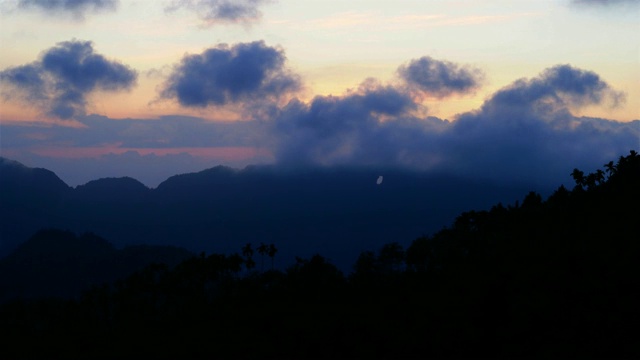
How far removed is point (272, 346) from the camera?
122062mm

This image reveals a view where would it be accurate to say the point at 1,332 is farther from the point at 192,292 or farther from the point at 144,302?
the point at 192,292

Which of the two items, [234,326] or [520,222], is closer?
[234,326]

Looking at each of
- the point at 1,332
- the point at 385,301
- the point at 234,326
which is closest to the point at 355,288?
the point at 385,301

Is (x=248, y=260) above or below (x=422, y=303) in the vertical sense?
above

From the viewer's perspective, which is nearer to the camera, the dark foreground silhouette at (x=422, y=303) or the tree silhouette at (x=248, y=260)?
the dark foreground silhouette at (x=422, y=303)

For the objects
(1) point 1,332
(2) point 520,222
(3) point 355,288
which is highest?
(2) point 520,222

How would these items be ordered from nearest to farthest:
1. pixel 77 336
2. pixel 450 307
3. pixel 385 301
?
pixel 450 307 < pixel 385 301 < pixel 77 336

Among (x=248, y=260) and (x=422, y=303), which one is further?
(x=248, y=260)

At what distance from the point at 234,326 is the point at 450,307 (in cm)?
4166

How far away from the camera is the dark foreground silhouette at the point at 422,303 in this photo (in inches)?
4252

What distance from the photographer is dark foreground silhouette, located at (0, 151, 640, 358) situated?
108000mm

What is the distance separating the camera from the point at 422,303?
127m

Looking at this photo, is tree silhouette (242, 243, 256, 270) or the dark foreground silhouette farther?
tree silhouette (242, 243, 256, 270)

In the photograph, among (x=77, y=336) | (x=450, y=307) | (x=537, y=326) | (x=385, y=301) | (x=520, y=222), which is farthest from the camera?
(x=520, y=222)
